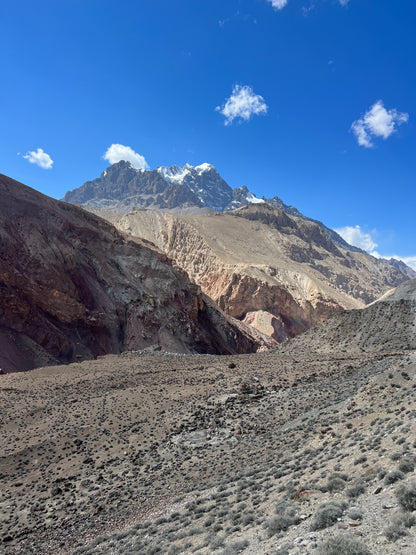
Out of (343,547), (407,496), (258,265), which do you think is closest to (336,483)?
(407,496)

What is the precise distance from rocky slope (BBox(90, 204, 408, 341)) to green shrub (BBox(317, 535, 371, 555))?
2440 inches

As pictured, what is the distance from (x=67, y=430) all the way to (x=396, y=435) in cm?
1327

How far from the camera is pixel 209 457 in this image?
12.9 meters

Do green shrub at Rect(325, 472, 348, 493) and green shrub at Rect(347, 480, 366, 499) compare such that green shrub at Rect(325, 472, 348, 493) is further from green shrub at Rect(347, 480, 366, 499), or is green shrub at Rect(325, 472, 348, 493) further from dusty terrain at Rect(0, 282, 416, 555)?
green shrub at Rect(347, 480, 366, 499)

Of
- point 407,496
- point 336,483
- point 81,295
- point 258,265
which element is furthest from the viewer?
point 258,265

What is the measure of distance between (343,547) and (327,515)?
3.74 feet

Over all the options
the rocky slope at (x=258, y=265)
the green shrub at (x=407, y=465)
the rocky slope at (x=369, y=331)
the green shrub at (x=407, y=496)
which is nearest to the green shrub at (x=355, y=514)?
the green shrub at (x=407, y=496)

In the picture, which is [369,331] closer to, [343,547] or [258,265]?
[343,547]

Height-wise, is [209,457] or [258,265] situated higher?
[258,265]

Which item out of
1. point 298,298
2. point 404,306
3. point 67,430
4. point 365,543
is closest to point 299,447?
point 365,543

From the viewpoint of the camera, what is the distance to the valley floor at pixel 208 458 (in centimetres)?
598

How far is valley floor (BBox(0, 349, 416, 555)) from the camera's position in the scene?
19.6ft

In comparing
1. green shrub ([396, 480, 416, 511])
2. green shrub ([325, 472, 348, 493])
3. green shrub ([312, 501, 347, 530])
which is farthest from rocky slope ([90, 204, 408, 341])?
green shrub ([396, 480, 416, 511])

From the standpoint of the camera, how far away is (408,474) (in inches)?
232
